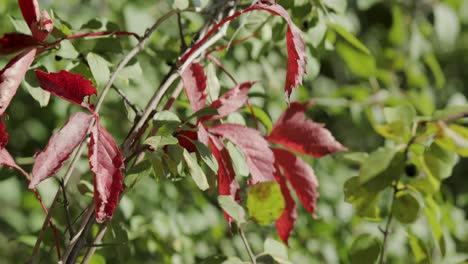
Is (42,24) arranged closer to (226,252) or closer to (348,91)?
(226,252)

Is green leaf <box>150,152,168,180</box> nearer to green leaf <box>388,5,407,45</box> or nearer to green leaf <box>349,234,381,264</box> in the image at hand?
green leaf <box>349,234,381,264</box>

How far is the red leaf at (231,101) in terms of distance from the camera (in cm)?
102

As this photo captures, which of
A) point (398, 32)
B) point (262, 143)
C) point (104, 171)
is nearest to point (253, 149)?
point (262, 143)

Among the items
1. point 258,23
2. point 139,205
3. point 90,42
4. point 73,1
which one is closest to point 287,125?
point 258,23

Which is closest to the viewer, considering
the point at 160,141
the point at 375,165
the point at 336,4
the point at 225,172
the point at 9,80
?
the point at 9,80

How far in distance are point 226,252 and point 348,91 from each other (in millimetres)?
A: 654

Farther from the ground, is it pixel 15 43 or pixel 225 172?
pixel 15 43

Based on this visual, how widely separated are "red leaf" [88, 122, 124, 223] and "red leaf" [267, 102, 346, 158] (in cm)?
36

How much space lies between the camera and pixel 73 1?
2.84 metres

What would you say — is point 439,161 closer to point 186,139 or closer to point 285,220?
point 285,220

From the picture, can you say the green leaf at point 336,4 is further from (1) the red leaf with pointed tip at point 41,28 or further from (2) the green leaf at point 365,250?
(1) the red leaf with pointed tip at point 41,28

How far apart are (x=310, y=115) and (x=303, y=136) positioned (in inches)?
57.3

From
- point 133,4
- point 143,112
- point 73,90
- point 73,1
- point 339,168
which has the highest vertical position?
point 73,90

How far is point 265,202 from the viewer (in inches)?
39.1
